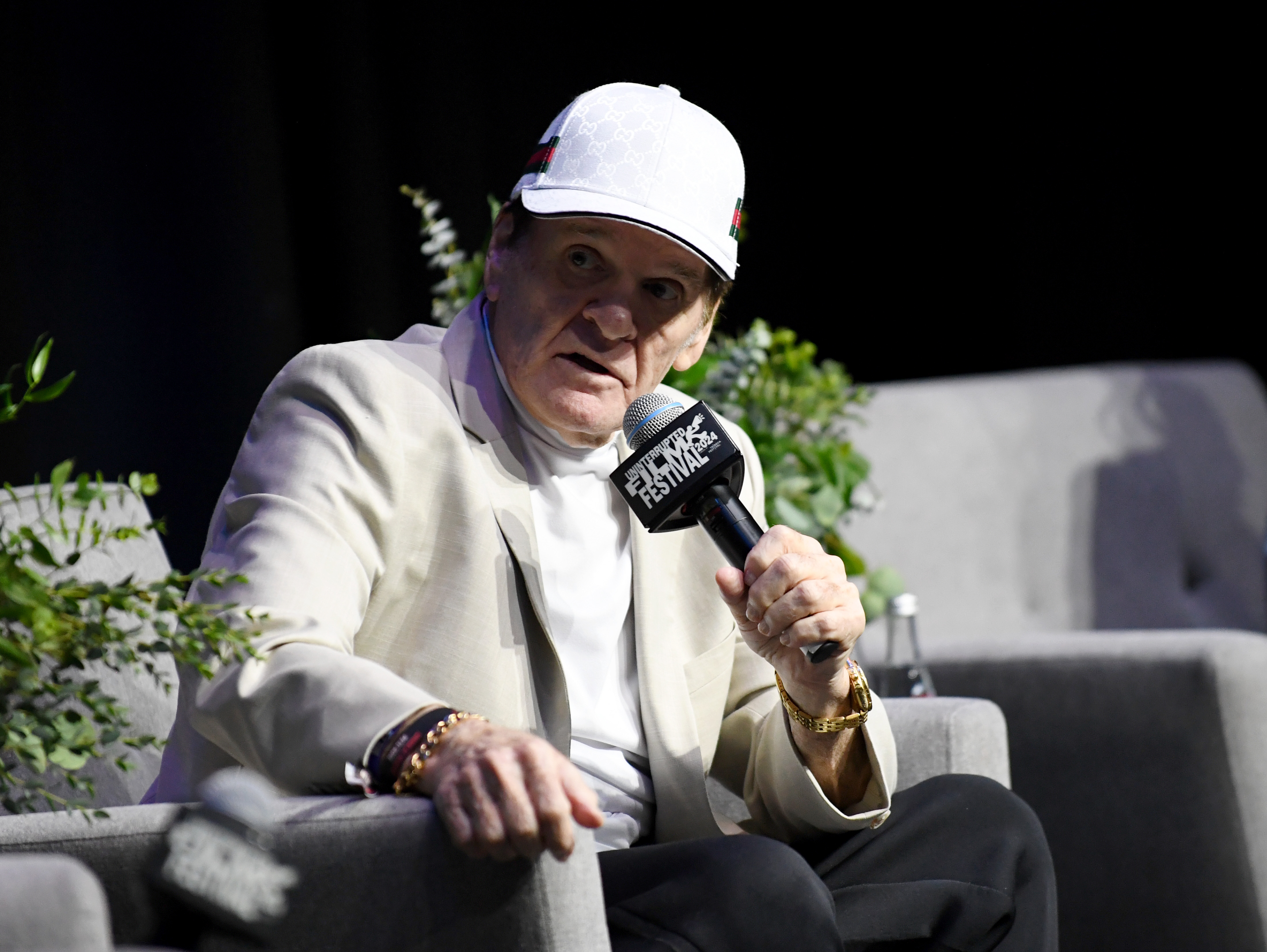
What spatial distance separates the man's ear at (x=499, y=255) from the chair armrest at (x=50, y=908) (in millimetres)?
776

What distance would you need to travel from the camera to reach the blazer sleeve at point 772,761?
130cm

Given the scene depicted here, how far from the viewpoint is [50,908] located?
766 millimetres

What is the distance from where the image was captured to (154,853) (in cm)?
97

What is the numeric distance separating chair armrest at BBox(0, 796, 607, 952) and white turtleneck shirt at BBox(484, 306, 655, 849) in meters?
0.33

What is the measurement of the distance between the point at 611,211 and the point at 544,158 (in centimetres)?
12

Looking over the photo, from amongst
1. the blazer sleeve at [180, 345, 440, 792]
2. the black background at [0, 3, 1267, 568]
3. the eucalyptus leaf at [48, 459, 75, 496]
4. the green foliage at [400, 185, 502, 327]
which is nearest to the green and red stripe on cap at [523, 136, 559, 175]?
the blazer sleeve at [180, 345, 440, 792]

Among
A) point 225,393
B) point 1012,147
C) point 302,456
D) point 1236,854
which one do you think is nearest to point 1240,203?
Answer: point 1012,147

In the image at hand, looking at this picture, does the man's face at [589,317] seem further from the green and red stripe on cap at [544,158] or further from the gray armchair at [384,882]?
the gray armchair at [384,882]

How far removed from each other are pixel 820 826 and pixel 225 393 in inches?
51.8

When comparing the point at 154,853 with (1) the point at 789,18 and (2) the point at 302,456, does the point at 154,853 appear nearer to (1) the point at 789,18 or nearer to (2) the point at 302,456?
(2) the point at 302,456

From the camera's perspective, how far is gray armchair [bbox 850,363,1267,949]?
1.98 metres

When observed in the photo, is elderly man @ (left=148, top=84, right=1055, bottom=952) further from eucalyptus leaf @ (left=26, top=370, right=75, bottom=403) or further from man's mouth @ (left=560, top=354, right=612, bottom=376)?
eucalyptus leaf @ (left=26, top=370, right=75, bottom=403)

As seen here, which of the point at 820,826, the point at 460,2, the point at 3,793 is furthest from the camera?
the point at 460,2

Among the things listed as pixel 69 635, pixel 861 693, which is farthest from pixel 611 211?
pixel 69 635
